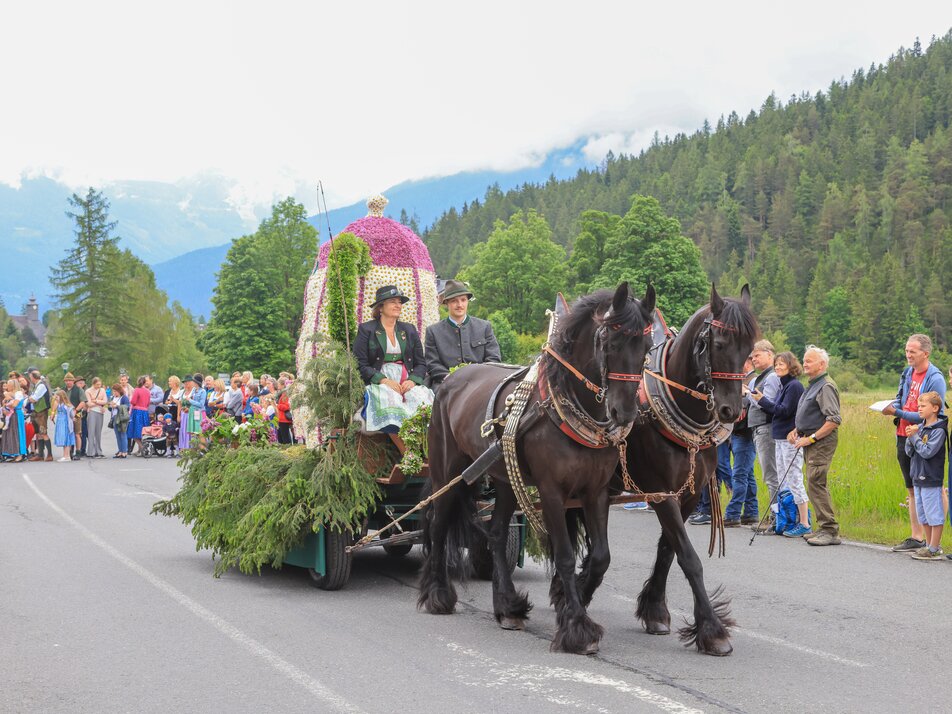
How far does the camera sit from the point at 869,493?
12.6 metres

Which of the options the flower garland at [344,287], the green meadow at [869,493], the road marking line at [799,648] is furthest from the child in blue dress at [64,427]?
the road marking line at [799,648]

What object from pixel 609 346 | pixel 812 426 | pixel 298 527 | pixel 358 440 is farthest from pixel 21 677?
pixel 812 426

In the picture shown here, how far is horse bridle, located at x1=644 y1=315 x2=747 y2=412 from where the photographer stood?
6211mm

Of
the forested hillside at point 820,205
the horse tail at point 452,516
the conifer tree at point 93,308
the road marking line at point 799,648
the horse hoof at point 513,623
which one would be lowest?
the road marking line at point 799,648

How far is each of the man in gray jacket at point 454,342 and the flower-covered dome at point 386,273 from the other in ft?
4.98

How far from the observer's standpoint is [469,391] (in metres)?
7.73

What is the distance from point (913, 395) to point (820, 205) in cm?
14092

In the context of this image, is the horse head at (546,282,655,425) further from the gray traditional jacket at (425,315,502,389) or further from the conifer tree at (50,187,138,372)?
the conifer tree at (50,187,138,372)

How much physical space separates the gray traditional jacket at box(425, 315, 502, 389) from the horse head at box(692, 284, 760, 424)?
111 inches

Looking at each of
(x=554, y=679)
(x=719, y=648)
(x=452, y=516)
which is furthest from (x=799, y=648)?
(x=452, y=516)

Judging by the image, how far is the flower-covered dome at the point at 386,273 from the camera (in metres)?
10.4

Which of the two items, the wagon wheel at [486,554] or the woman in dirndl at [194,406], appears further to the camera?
the woman in dirndl at [194,406]

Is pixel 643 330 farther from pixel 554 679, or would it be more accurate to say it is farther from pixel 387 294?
pixel 387 294

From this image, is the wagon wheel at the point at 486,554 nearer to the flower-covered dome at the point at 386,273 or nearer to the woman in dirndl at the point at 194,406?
the flower-covered dome at the point at 386,273
